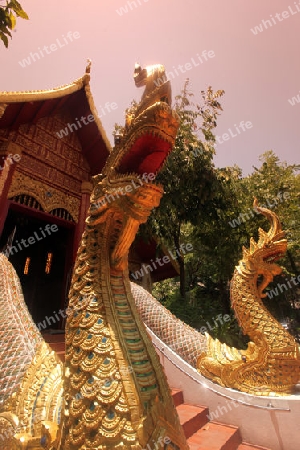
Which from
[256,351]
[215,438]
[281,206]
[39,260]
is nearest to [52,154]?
[39,260]

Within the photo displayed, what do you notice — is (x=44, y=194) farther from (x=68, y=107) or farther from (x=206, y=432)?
(x=206, y=432)

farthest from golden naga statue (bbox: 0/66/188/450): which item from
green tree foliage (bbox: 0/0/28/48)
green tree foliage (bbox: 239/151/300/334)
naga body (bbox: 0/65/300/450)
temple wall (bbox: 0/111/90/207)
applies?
green tree foliage (bbox: 239/151/300/334)

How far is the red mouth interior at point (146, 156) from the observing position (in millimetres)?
1118

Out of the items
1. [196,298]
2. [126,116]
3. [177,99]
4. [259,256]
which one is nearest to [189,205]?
[177,99]

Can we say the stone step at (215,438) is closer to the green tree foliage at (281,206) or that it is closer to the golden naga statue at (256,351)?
the golden naga statue at (256,351)

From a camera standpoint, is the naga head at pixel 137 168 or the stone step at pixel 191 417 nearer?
the naga head at pixel 137 168

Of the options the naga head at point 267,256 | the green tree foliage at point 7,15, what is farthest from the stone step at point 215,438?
the green tree foliage at point 7,15

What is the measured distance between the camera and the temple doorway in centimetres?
737

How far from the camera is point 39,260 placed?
7902mm

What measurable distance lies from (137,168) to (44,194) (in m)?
4.53

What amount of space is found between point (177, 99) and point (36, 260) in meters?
6.64

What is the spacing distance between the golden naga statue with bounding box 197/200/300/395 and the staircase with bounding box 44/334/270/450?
14.4 inches

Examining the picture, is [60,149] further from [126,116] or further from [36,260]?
[126,116]

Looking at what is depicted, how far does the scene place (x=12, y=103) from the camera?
4.56 meters
